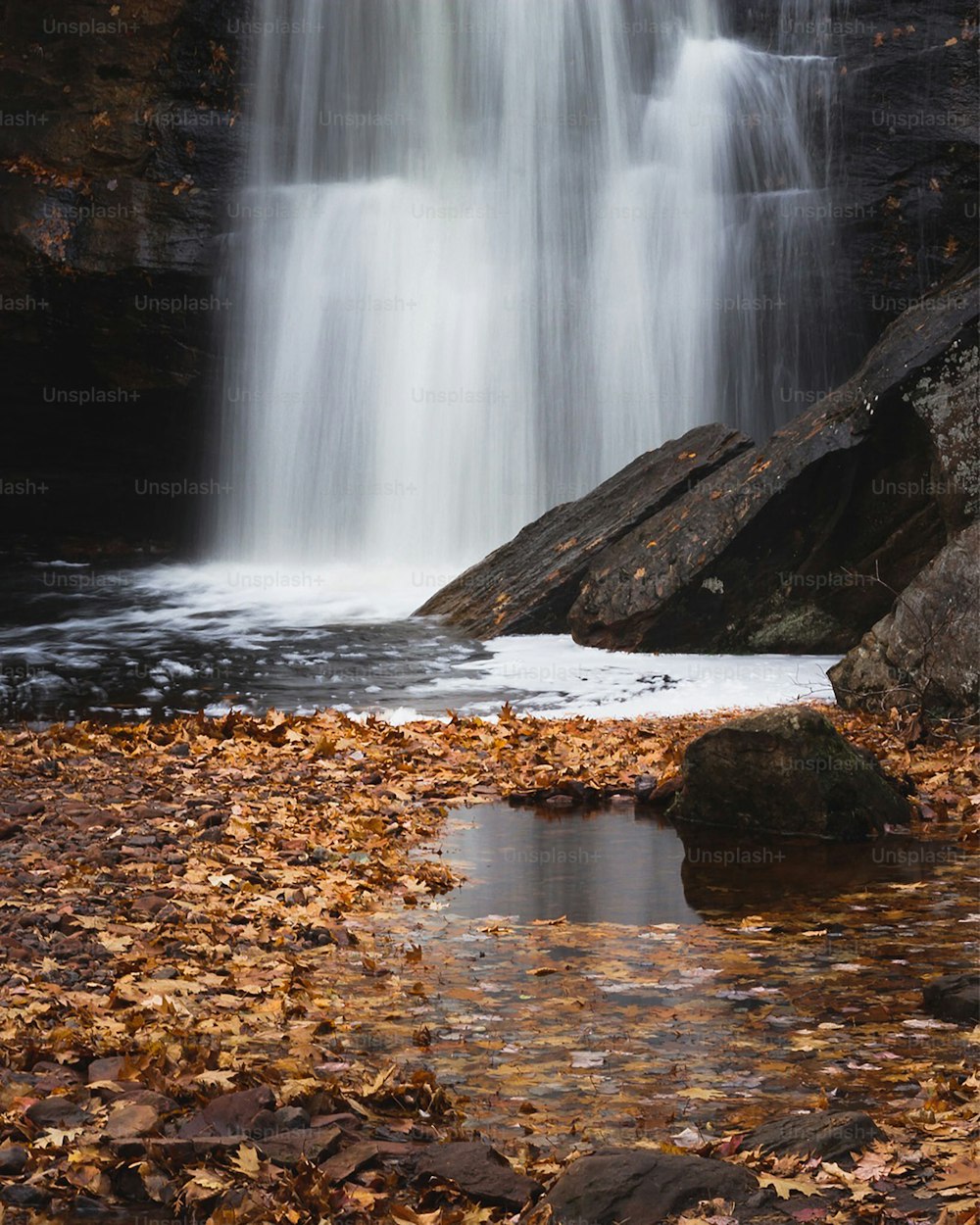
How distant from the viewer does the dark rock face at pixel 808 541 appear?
12250 mm

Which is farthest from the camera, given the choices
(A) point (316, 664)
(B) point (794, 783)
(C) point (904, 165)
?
(C) point (904, 165)

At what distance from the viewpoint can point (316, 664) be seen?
12.5 meters

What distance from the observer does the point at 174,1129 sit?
2.96m

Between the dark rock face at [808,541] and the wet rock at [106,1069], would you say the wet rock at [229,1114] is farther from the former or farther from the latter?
the dark rock face at [808,541]

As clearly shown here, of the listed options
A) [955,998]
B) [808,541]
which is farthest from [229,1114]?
[808,541]

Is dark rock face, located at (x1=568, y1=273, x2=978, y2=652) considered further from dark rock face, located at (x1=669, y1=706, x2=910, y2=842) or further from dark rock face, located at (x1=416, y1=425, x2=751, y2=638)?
dark rock face, located at (x1=669, y1=706, x2=910, y2=842)

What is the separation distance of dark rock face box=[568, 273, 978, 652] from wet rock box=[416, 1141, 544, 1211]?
9838 mm

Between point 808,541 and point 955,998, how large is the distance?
905cm

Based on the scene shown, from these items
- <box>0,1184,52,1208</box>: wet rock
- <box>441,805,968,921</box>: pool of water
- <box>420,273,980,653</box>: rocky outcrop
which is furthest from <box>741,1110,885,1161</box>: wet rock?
<box>420,273,980,653</box>: rocky outcrop

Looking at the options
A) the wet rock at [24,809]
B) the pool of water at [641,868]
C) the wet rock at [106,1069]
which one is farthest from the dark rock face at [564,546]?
the wet rock at [106,1069]

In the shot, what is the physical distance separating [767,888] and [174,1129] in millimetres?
3182

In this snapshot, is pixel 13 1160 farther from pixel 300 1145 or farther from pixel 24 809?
pixel 24 809

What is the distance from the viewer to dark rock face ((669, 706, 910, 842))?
21.1ft

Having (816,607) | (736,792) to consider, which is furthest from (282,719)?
(816,607)
